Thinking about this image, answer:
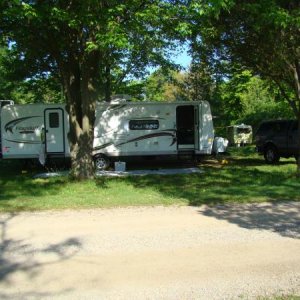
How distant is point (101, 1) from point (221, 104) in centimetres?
3038

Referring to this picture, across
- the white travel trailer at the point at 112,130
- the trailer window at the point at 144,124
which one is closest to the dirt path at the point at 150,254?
the white travel trailer at the point at 112,130

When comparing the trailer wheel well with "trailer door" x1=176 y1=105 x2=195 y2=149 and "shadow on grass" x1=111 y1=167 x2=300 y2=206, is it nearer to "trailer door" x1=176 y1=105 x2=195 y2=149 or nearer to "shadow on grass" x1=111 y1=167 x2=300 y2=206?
"trailer door" x1=176 y1=105 x2=195 y2=149

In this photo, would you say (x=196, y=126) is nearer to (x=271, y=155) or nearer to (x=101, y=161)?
(x=271, y=155)

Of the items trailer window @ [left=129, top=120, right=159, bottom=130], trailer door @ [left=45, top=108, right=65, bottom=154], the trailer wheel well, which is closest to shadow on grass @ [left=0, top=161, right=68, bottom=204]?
trailer door @ [left=45, top=108, right=65, bottom=154]

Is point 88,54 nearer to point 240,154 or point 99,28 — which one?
point 99,28

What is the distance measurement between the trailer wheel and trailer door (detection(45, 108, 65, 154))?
1.42m

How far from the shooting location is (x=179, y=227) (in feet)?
25.9

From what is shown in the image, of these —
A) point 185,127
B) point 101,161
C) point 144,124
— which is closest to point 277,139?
point 185,127

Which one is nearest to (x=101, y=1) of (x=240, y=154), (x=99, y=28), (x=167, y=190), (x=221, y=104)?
(x=99, y=28)

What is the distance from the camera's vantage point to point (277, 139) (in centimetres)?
2106

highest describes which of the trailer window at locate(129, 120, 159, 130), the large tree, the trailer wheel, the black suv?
the large tree

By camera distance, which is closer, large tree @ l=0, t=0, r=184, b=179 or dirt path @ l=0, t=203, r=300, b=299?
dirt path @ l=0, t=203, r=300, b=299

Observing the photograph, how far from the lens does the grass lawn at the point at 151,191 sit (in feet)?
33.7

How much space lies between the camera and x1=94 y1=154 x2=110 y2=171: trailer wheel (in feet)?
65.5
